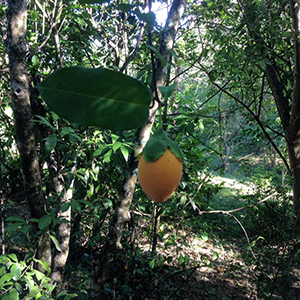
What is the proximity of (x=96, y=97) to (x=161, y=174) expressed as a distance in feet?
0.64

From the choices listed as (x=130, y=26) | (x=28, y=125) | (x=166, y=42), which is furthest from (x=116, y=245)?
(x=130, y=26)

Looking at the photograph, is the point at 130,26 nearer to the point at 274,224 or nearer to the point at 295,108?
the point at 295,108

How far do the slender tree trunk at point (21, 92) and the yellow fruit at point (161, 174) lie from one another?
27.7 inches

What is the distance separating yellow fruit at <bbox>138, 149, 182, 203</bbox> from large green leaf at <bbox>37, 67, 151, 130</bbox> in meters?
0.12

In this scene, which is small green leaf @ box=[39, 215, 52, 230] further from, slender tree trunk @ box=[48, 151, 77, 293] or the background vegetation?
slender tree trunk @ box=[48, 151, 77, 293]

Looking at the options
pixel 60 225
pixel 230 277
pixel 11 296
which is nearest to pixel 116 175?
pixel 60 225

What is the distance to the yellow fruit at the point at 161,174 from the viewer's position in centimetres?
46

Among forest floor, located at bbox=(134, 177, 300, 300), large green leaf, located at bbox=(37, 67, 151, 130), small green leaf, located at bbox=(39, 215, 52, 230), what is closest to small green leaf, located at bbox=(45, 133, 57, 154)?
small green leaf, located at bbox=(39, 215, 52, 230)

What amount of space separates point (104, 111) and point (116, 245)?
2.82 feet

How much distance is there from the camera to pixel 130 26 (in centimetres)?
227

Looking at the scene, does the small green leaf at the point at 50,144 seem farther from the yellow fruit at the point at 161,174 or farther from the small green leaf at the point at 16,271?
the yellow fruit at the point at 161,174

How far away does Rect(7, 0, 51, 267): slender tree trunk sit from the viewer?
928mm

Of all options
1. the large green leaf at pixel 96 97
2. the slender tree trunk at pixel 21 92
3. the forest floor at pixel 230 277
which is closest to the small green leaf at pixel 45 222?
the slender tree trunk at pixel 21 92

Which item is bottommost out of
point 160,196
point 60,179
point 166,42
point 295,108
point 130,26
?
point 160,196
